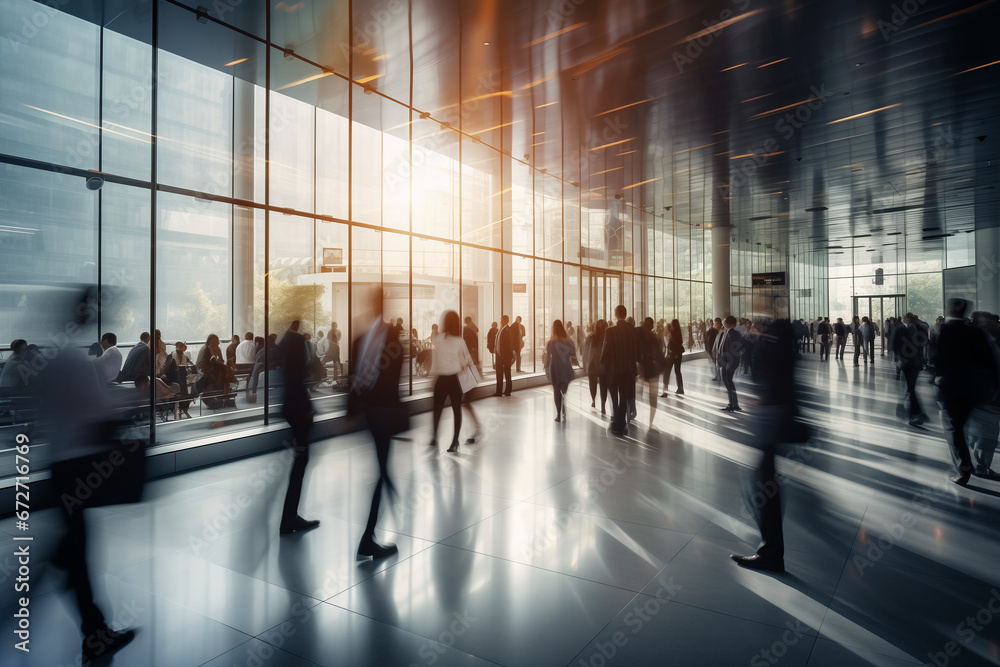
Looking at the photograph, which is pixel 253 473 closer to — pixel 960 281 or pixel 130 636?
pixel 130 636

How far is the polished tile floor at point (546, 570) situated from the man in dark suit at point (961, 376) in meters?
0.41

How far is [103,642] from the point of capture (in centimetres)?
277

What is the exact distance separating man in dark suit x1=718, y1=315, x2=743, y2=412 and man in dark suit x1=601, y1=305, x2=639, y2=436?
9.35 ft

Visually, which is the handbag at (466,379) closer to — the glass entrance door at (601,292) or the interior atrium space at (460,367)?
the interior atrium space at (460,367)

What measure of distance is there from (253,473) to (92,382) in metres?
3.70

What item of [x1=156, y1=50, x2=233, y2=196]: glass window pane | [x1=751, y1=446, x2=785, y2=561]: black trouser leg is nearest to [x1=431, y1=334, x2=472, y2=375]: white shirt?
[x1=751, y1=446, x2=785, y2=561]: black trouser leg

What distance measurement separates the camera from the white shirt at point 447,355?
6906 mm

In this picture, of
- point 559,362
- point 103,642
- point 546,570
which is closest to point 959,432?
point 546,570

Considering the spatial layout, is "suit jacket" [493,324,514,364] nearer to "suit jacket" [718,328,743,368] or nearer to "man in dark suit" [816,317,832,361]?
"suit jacket" [718,328,743,368]

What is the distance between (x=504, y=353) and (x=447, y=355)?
5081mm

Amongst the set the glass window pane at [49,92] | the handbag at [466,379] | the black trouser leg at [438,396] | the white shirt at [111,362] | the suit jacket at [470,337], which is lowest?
the black trouser leg at [438,396]

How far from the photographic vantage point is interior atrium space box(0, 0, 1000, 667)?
292cm

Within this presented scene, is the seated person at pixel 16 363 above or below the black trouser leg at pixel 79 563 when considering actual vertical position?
above

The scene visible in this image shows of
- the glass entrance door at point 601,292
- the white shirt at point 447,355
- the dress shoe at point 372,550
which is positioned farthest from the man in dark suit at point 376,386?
the glass entrance door at point 601,292
